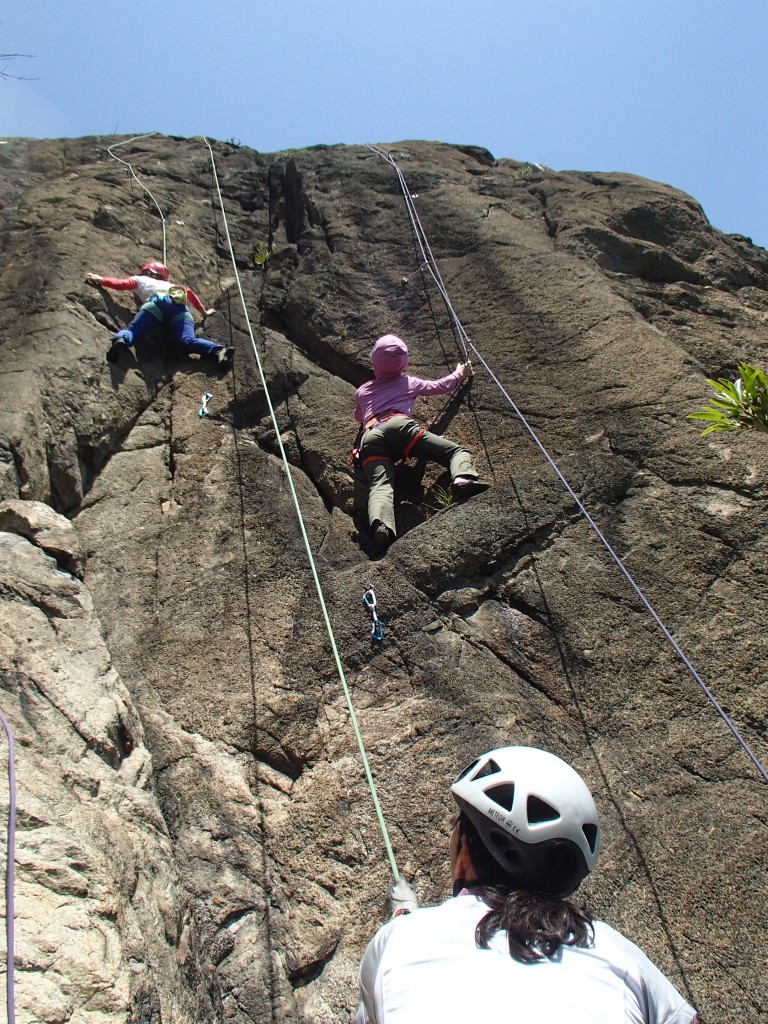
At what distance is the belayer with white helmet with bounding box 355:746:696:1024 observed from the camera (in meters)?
1.67

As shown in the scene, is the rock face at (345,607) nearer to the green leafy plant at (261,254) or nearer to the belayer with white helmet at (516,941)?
the green leafy plant at (261,254)

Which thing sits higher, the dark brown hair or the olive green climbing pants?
the olive green climbing pants

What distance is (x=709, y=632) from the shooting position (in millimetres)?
4379

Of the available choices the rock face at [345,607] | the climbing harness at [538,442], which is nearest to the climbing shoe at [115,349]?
the rock face at [345,607]

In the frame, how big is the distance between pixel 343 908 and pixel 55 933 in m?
1.40

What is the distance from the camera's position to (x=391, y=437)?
5.90 metres

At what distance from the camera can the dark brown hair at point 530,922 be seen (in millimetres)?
1798

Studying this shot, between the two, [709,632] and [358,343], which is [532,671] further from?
[358,343]

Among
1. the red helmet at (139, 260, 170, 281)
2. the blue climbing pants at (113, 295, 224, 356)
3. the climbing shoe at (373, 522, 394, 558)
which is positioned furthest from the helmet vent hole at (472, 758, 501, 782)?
the red helmet at (139, 260, 170, 281)

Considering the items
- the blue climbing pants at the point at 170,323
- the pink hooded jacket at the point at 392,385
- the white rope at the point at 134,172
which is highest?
the white rope at the point at 134,172

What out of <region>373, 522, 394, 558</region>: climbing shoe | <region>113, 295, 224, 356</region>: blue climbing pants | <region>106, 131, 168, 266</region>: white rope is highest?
<region>106, 131, 168, 266</region>: white rope

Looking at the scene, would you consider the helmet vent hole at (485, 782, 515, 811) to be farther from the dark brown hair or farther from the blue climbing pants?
the blue climbing pants

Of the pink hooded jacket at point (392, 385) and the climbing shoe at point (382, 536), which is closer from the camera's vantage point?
the climbing shoe at point (382, 536)

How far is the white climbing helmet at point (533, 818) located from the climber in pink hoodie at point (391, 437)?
3076mm
